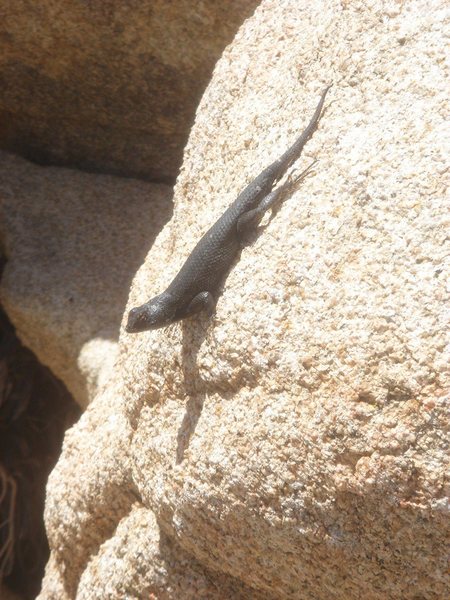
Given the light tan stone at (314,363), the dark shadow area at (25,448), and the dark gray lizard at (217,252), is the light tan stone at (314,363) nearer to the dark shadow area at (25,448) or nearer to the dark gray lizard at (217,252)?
the dark gray lizard at (217,252)

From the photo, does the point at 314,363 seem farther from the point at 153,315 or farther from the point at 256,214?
the point at 153,315

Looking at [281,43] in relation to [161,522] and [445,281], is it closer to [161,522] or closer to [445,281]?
[445,281]

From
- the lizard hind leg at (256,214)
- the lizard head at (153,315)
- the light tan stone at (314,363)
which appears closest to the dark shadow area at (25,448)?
the light tan stone at (314,363)

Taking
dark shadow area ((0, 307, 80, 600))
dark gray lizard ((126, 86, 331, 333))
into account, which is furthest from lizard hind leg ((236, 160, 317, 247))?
dark shadow area ((0, 307, 80, 600))

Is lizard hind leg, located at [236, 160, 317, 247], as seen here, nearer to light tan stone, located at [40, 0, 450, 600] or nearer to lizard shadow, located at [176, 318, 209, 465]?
light tan stone, located at [40, 0, 450, 600]

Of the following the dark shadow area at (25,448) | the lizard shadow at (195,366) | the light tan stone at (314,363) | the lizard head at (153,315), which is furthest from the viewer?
the dark shadow area at (25,448)

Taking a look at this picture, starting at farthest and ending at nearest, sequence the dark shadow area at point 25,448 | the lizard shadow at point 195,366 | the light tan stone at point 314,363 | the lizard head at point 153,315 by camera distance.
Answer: the dark shadow area at point 25,448 < the lizard head at point 153,315 < the lizard shadow at point 195,366 < the light tan stone at point 314,363

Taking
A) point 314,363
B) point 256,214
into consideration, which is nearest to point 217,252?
point 256,214
